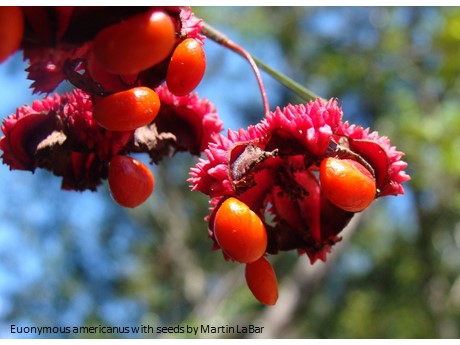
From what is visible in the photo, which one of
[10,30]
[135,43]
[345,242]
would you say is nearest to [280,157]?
[135,43]

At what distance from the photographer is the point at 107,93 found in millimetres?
1174

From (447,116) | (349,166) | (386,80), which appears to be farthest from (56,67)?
(386,80)

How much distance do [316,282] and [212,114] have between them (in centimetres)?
391

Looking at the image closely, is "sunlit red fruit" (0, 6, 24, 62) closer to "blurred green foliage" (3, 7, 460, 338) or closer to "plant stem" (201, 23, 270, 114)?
"plant stem" (201, 23, 270, 114)

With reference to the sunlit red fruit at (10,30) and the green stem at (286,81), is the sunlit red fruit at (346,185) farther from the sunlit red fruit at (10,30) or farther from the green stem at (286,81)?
the sunlit red fruit at (10,30)

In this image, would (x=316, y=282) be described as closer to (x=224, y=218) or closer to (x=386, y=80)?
(x=386, y=80)

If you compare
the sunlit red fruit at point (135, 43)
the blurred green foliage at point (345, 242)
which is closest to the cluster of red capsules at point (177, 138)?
the sunlit red fruit at point (135, 43)

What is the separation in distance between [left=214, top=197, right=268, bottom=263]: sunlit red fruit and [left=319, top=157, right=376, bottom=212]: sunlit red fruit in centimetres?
17

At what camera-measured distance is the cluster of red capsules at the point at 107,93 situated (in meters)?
0.93

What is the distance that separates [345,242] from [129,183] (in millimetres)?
4492

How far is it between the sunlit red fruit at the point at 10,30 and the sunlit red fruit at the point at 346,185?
0.68 meters

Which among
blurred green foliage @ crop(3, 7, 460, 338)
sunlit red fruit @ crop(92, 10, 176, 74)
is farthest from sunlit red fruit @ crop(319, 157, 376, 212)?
blurred green foliage @ crop(3, 7, 460, 338)

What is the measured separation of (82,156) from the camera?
1591 mm

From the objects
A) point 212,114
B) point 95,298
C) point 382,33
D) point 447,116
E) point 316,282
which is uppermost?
point 212,114
